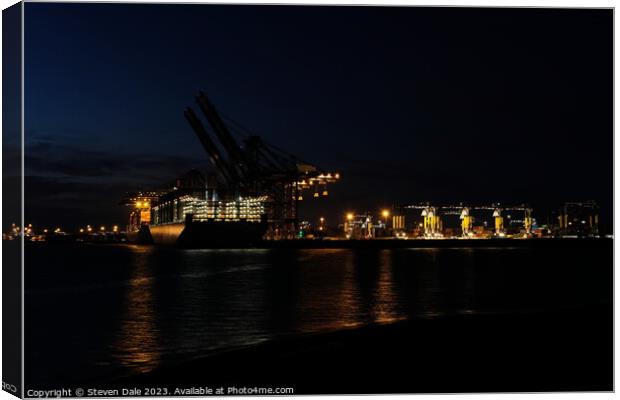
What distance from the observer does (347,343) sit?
28.7 feet

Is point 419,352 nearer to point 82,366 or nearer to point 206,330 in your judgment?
point 82,366

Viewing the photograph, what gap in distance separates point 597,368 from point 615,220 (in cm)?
150

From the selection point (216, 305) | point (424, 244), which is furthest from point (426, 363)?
point (424, 244)

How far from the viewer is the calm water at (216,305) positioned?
10828 mm

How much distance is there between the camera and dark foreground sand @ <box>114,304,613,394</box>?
6738 mm

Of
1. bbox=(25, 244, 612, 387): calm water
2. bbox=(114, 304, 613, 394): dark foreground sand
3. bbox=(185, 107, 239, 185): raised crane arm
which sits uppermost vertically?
bbox=(185, 107, 239, 185): raised crane arm

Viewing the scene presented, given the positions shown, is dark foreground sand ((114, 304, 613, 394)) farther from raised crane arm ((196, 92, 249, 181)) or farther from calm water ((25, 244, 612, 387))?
raised crane arm ((196, 92, 249, 181))

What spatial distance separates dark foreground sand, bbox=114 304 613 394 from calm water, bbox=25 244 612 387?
7.17ft

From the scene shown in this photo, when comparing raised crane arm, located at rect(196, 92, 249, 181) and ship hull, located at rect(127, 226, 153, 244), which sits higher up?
raised crane arm, located at rect(196, 92, 249, 181)

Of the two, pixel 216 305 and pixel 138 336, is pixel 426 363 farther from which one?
pixel 216 305

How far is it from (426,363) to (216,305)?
38.2ft

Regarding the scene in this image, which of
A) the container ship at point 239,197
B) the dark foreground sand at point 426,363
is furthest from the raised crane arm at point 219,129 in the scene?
the dark foreground sand at point 426,363

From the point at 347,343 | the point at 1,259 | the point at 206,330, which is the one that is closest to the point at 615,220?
the point at 347,343

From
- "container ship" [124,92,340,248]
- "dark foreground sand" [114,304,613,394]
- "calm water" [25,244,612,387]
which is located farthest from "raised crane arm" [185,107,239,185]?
"dark foreground sand" [114,304,613,394]
